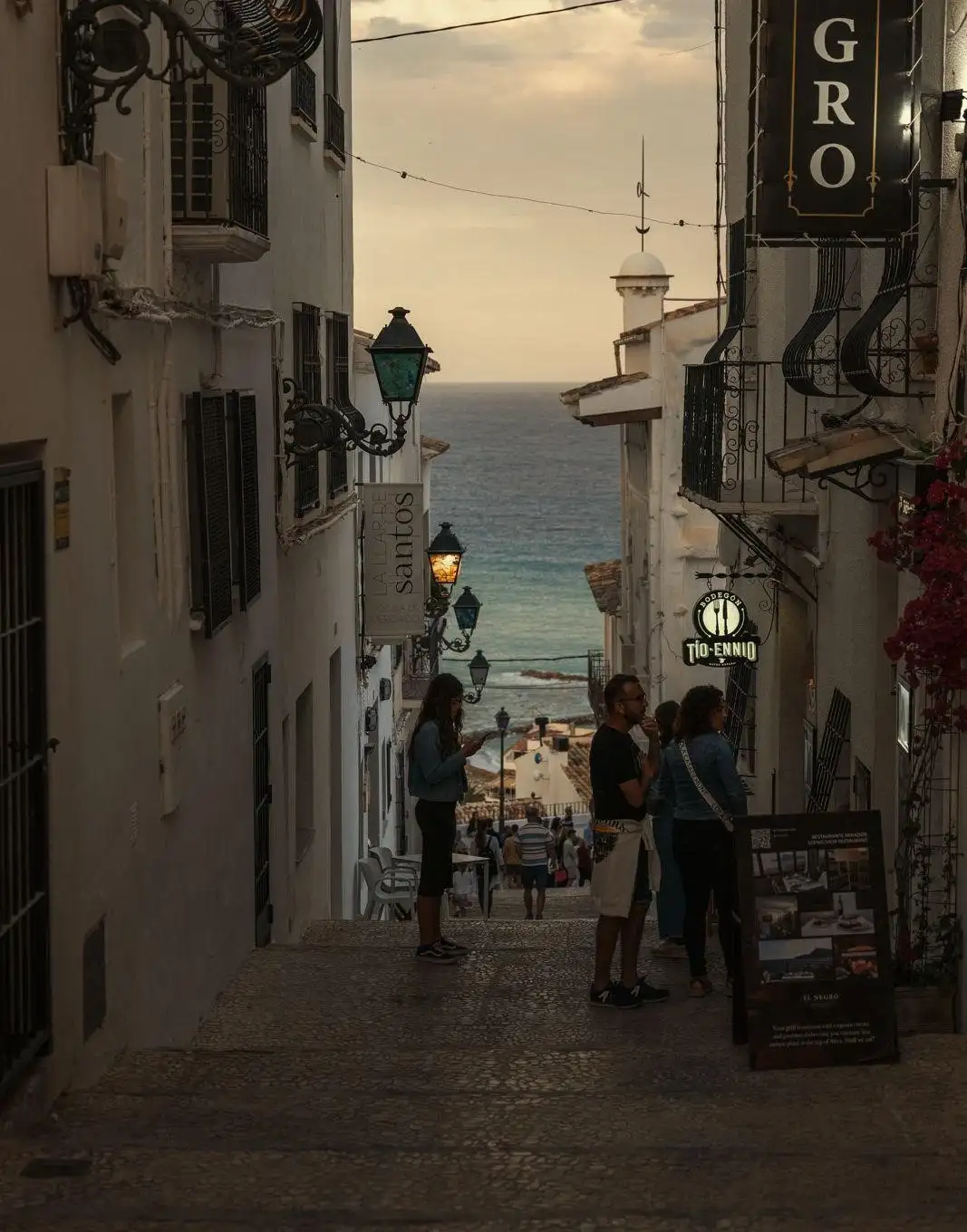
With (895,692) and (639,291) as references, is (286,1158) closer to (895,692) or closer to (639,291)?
(895,692)

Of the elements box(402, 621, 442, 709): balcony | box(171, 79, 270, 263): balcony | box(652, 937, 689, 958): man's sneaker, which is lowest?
box(402, 621, 442, 709): balcony

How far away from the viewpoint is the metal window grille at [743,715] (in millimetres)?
17922

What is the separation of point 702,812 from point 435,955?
224cm

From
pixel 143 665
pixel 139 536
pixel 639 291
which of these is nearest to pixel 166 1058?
pixel 143 665

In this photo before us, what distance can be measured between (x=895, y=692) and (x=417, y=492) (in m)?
8.10

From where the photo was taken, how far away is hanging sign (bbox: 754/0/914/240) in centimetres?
996

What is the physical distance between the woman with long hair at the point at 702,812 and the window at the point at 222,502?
2688 mm

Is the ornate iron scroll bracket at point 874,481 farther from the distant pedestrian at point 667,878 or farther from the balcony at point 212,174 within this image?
the balcony at point 212,174

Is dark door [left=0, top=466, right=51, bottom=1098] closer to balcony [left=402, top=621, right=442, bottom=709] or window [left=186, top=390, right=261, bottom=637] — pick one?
window [left=186, top=390, right=261, bottom=637]

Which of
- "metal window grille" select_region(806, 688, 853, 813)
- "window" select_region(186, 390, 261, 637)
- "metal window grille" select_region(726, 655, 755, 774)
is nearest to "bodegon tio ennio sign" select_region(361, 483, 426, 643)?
"metal window grille" select_region(726, 655, 755, 774)

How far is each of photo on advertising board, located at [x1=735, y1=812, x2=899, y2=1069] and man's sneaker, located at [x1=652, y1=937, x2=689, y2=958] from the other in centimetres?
356

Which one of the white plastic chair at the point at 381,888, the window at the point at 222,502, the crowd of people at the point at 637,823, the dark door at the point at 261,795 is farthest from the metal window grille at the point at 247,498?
the white plastic chair at the point at 381,888

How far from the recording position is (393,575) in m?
19.1

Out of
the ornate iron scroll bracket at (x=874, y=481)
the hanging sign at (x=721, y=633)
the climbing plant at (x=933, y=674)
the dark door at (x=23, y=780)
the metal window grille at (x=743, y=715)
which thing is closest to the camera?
the dark door at (x=23, y=780)
